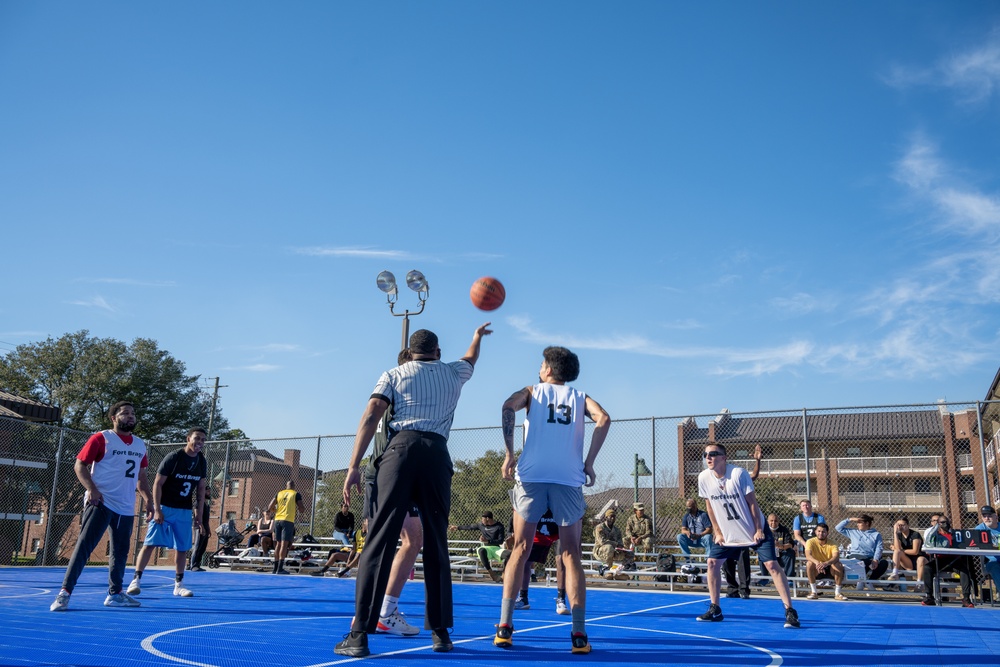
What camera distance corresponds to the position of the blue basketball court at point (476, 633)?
14.8 ft

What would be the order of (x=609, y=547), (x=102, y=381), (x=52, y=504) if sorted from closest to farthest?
(x=609, y=547) < (x=52, y=504) < (x=102, y=381)

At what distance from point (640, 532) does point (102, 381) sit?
37.7 metres

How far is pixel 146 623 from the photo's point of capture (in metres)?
6.12

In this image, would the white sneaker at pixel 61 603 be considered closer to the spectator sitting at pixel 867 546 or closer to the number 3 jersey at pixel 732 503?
the number 3 jersey at pixel 732 503

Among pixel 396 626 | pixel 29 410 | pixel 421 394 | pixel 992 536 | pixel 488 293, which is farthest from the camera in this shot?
pixel 29 410

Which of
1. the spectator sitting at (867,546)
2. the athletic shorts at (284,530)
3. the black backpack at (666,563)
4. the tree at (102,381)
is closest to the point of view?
the spectator sitting at (867,546)

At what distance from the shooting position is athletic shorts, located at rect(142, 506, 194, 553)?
875cm

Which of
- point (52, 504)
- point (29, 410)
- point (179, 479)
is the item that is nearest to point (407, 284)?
point (179, 479)

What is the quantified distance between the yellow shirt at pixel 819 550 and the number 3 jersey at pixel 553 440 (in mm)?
8661

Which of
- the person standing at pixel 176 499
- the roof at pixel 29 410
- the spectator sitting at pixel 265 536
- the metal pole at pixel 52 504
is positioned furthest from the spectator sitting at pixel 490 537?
the roof at pixel 29 410

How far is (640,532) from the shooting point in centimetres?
1461

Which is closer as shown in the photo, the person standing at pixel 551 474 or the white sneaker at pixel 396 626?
the person standing at pixel 551 474

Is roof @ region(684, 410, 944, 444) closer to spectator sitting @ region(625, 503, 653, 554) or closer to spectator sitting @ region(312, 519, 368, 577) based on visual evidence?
spectator sitting @ region(625, 503, 653, 554)

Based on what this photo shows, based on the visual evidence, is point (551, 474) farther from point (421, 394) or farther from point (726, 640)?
point (726, 640)
